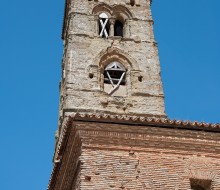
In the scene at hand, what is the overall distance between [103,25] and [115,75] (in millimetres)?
2501

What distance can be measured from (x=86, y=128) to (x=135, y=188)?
1.57 m

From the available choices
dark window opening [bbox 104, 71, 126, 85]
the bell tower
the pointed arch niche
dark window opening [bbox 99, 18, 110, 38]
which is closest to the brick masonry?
the bell tower

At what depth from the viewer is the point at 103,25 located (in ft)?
67.6

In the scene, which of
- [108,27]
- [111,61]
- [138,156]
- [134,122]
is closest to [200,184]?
[138,156]

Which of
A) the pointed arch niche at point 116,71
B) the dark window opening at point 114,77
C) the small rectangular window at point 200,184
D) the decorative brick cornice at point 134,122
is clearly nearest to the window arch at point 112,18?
the pointed arch niche at point 116,71

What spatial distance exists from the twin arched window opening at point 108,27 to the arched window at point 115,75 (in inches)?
60.1

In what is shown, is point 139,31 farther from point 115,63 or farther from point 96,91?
point 96,91

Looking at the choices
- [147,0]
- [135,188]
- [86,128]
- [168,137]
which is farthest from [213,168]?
[147,0]

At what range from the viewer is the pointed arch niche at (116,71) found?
60.6 ft

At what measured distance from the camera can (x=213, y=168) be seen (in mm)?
10688

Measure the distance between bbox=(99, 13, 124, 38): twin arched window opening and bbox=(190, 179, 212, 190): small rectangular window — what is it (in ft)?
34.7

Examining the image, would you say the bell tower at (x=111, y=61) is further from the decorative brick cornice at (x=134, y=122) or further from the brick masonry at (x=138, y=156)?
the brick masonry at (x=138, y=156)

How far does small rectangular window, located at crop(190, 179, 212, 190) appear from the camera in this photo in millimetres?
10516

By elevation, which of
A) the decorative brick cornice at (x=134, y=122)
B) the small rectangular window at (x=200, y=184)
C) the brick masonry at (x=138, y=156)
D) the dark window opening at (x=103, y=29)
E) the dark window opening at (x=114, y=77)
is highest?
the dark window opening at (x=103, y=29)
